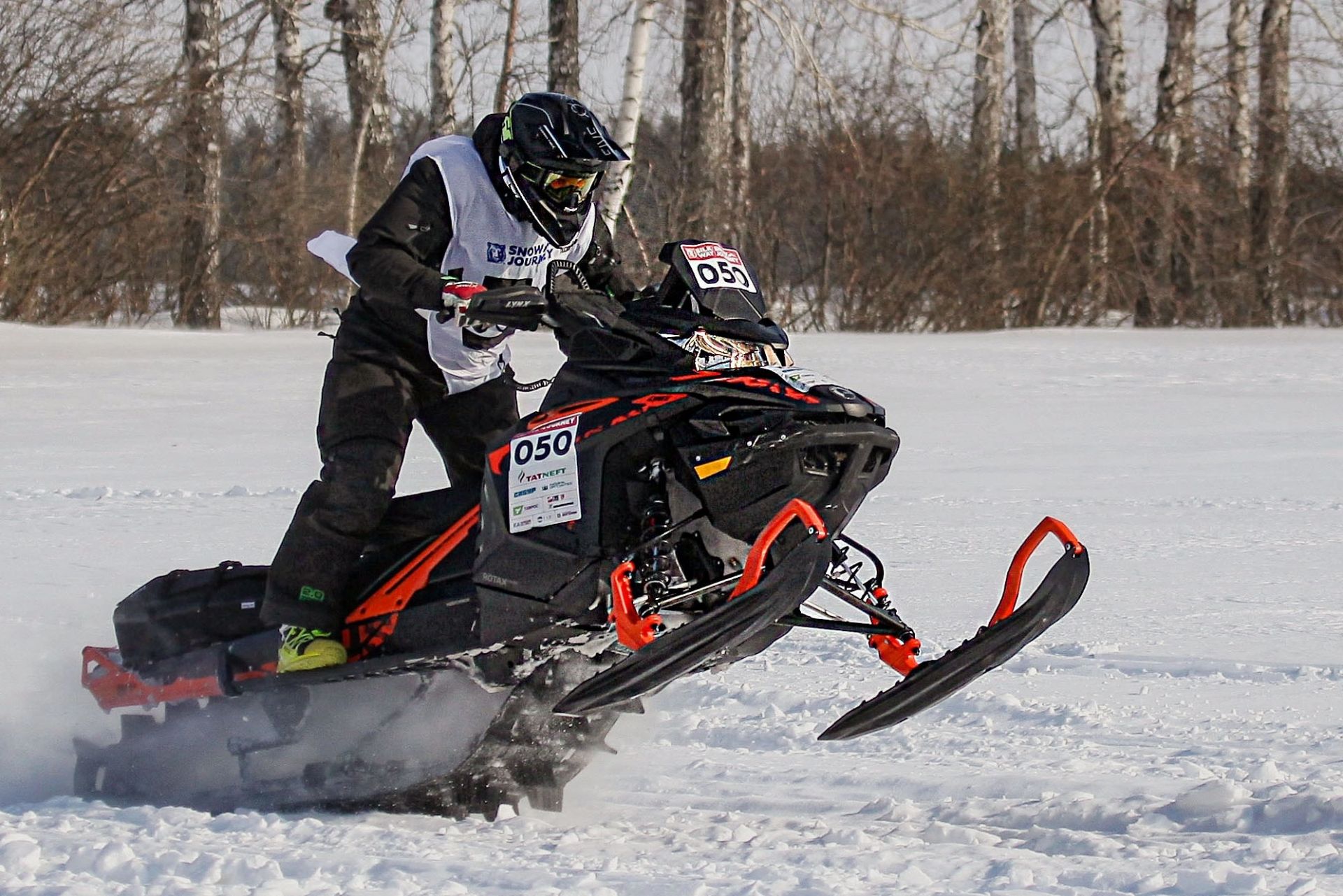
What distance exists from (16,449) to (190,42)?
9.28 m

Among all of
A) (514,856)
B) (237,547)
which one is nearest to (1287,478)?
(237,547)

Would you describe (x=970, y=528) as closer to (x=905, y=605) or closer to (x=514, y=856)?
(x=905, y=605)

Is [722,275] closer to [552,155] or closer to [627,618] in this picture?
[552,155]

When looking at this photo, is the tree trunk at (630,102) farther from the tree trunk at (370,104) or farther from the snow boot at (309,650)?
the snow boot at (309,650)

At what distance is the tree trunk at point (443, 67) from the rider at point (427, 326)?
1453cm

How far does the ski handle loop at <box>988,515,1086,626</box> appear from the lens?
3512mm

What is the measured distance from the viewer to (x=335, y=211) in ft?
63.4

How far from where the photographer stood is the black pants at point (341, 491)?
3.87 m

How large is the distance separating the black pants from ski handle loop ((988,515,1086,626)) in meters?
1.34

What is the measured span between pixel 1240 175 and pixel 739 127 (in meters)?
6.49

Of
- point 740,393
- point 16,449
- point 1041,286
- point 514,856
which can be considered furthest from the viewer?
point 1041,286

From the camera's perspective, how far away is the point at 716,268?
138 inches

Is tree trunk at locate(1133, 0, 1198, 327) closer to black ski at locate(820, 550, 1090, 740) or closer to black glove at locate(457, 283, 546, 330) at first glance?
black ski at locate(820, 550, 1090, 740)

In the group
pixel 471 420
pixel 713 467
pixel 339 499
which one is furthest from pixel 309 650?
pixel 713 467
